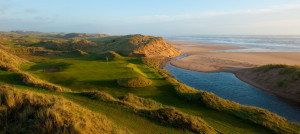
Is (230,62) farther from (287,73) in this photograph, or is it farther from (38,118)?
Answer: (38,118)

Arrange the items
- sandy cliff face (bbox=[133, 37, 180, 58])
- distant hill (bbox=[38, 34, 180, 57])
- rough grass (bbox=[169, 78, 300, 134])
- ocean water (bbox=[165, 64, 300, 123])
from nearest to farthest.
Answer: rough grass (bbox=[169, 78, 300, 134]) → ocean water (bbox=[165, 64, 300, 123]) → distant hill (bbox=[38, 34, 180, 57]) → sandy cliff face (bbox=[133, 37, 180, 58])

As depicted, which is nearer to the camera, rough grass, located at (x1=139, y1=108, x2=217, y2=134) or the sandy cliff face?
rough grass, located at (x1=139, y1=108, x2=217, y2=134)

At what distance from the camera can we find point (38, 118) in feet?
17.7

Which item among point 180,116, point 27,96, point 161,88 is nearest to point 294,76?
point 161,88

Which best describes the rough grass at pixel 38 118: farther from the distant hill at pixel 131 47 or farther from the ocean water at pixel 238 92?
the distant hill at pixel 131 47

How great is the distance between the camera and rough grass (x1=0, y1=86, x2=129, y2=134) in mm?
5094

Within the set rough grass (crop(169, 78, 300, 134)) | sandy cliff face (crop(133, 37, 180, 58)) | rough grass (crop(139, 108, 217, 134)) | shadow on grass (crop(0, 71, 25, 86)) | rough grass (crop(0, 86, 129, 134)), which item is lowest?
rough grass (crop(169, 78, 300, 134))

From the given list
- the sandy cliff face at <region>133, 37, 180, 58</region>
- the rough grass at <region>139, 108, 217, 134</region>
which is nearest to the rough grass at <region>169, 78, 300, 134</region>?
the rough grass at <region>139, 108, 217, 134</region>

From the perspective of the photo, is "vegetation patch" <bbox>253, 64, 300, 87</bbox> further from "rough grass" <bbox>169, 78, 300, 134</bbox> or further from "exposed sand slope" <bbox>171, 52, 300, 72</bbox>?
"rough grass" <bbox>169, 78, 300, 134</bbox>

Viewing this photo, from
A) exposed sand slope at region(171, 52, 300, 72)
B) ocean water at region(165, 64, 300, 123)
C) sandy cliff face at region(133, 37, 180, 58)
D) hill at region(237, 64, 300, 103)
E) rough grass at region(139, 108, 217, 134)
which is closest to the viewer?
rough grass at region(139, 108, 217, 134)

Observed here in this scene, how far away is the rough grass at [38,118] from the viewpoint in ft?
16.7

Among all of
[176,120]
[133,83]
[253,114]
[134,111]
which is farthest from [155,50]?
[176,120]

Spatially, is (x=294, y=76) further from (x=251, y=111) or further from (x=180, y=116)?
(x=180, y=116)

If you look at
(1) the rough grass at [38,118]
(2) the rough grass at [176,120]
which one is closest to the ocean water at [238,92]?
(2) the rough grass at [176,120]
